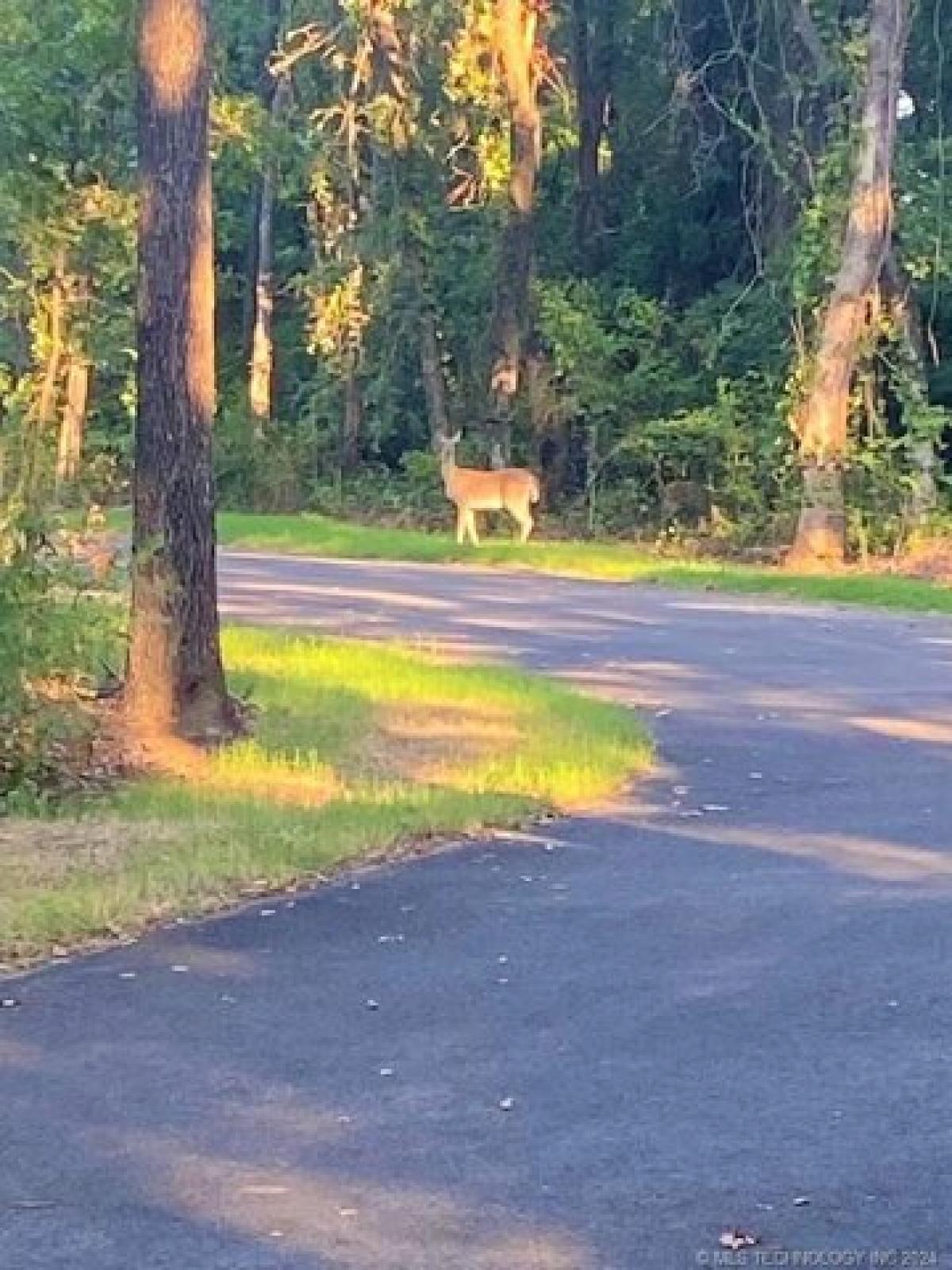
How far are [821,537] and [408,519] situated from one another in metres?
12.4

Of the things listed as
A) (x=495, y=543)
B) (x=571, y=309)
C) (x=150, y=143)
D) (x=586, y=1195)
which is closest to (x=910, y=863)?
(x=586, y=1195)

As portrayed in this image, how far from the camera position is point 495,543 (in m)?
38.2

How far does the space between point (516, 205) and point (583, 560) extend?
10104mm

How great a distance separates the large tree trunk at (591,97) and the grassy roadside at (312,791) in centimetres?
2645

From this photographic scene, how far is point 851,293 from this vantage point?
33.4m

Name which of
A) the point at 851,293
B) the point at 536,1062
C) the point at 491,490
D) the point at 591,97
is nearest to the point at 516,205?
the point at 591,97

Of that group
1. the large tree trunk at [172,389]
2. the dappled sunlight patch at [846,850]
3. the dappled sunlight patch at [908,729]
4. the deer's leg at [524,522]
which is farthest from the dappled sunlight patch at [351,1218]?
the deer's leg at [524,522]

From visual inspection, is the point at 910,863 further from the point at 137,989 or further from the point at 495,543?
the point at 495,543

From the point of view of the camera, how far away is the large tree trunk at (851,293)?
1300 inches

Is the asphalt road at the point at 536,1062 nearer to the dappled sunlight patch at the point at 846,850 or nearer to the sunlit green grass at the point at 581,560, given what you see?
the dappled sunlight patch at the point at 846,850

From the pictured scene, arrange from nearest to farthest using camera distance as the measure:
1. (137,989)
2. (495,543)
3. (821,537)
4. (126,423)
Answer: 1. (137,989)
2. (821,537)
3. (495,543)
4. (126,423)

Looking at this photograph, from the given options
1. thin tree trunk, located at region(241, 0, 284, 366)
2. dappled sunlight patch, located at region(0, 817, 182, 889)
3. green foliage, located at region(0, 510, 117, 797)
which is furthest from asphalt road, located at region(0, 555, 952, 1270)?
thin tree trunk, located at region(241, 0, 284, 366)

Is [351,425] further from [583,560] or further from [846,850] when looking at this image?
[846,850]

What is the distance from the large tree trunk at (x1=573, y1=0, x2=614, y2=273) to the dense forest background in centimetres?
7
